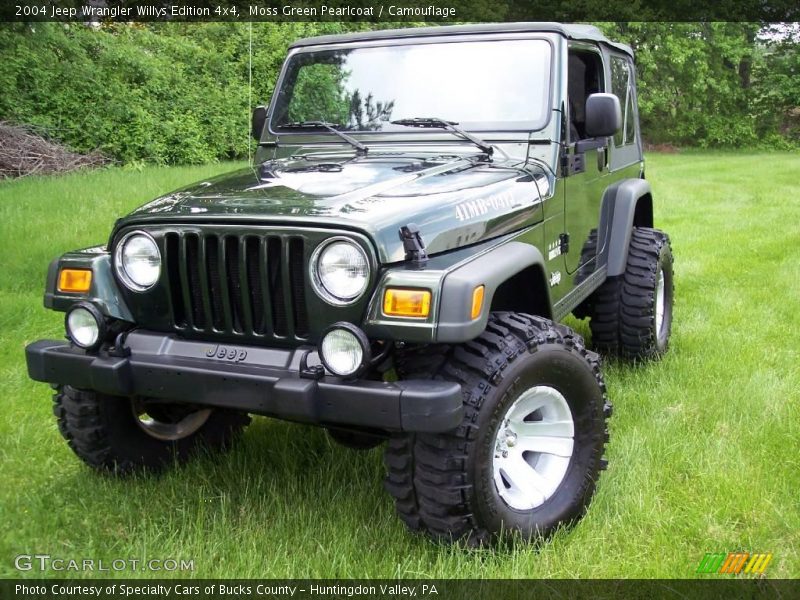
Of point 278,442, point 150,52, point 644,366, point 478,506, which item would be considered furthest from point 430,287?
point 150,52

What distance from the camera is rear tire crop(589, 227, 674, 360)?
479 centimetres

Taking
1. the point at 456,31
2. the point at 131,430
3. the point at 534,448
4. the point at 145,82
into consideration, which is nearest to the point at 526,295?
the point at 534,448

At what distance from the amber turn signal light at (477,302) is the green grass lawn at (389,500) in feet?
2.68

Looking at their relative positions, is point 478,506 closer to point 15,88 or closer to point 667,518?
point 667,518

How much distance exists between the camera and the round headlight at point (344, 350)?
2488mm

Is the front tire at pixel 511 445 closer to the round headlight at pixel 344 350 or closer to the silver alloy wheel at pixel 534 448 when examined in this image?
the silver alloy wheel at pixel 534 448

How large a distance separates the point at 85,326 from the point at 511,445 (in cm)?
160

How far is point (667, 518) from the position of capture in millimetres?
3104

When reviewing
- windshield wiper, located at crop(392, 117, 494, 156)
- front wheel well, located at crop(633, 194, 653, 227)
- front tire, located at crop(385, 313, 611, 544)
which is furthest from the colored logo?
front wheel well, located at crop(633, 194, 653, 227)

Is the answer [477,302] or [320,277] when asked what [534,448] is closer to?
[477,302]

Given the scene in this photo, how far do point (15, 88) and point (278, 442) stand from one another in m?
11.1

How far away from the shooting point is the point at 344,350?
2533 mm

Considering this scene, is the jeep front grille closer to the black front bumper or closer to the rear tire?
the black front bumper

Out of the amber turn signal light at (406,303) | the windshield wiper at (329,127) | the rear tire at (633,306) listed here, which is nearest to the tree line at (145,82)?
the windshield wiper at (329,127)
